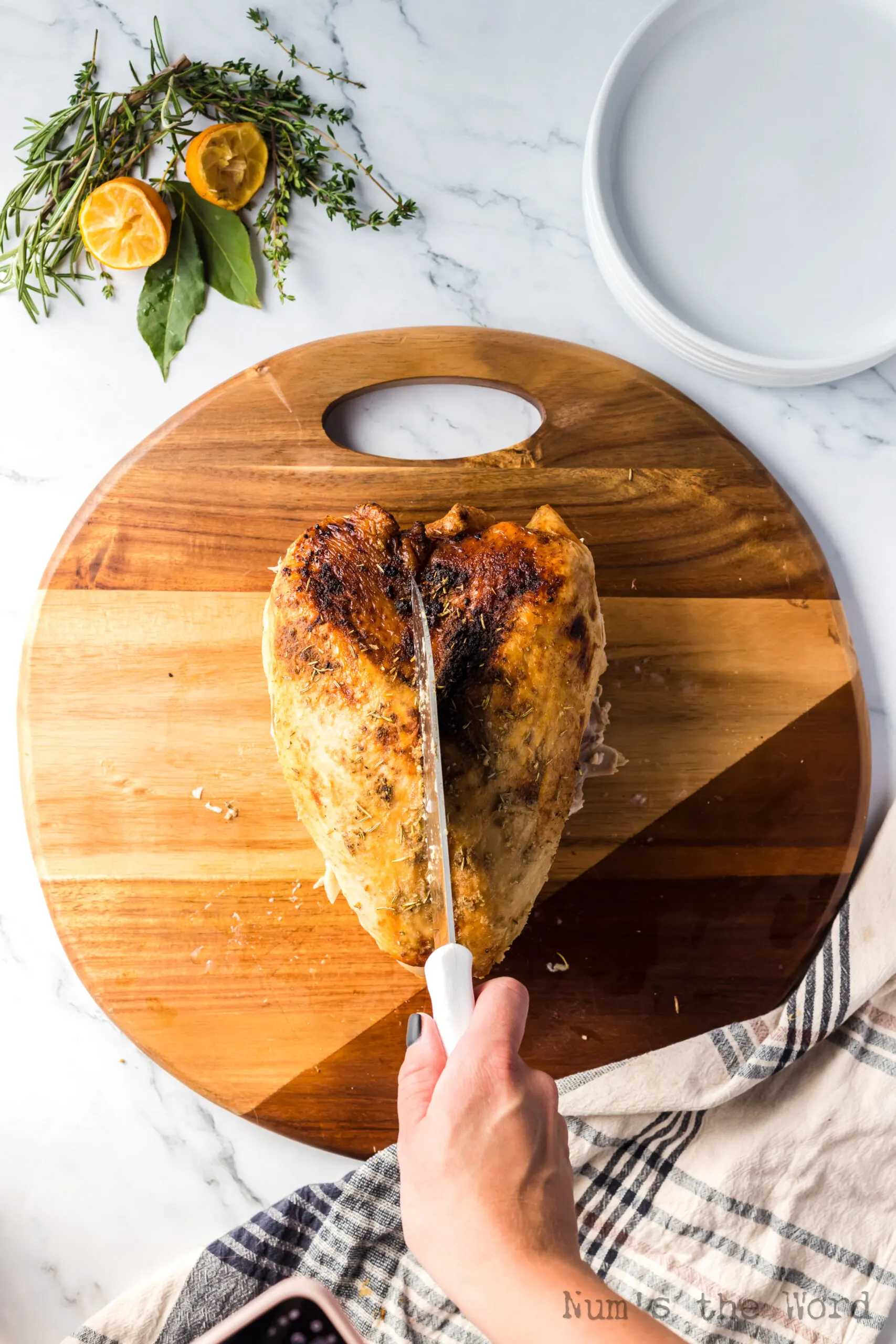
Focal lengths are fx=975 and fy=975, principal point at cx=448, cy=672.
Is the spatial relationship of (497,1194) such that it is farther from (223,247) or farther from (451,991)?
(223,247)

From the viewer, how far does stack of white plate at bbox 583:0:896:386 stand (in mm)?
2314

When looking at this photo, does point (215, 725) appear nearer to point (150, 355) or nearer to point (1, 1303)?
point (150, 355)

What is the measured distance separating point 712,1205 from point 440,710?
1287 mm

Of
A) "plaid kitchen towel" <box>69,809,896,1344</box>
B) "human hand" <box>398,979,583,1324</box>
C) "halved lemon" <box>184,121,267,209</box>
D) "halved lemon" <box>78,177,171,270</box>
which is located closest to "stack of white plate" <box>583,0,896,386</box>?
"halved lemon" <box>184,121,267,209</box>

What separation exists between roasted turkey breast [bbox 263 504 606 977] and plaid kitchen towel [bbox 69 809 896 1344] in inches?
25.3

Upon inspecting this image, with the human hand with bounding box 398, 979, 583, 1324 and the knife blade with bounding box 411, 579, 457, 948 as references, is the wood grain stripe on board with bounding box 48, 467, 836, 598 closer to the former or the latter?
the knife blade with bounding box 411, 579, 457, 948

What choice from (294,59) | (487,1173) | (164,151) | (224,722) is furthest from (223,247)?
(487,1173)

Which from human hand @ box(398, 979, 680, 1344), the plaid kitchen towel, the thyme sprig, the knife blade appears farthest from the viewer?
the thyme sprig

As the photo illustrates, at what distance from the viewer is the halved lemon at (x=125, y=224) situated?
7.35ft

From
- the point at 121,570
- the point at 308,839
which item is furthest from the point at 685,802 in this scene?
the point at 121,570

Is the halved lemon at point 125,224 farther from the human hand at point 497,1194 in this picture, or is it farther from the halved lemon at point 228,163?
the human hand at point 497,1194

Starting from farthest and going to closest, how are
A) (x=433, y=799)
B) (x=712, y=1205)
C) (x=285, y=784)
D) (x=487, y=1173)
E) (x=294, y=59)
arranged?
(x=294, y=59) < (x=285, y=784) < (x=712, y=1205) < (x=433, y=799) < (x=487, y=1173)

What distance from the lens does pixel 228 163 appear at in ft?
7.49

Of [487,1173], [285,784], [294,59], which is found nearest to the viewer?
[487,1173]
